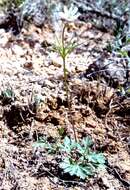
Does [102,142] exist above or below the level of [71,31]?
below

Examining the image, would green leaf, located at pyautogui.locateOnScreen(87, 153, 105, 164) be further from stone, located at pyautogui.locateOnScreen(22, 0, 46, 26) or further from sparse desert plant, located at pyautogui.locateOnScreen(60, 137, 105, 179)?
stone, located at pyautogui.locateOnScreen(22, 0, 46, 26)

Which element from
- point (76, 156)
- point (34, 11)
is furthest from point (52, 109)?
point (34, 11)

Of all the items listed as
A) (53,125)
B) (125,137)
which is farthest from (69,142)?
(125,137)

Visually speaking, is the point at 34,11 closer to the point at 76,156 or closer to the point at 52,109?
the point at 52,109

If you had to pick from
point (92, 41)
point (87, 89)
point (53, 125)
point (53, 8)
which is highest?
point (53, 8)

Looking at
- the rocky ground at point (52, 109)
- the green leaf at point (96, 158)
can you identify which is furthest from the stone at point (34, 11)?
the green leaf at point (96, 158)

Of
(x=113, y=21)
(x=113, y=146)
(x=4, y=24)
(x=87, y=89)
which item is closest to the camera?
(x=113, y=146)

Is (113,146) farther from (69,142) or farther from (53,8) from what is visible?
(53,8)

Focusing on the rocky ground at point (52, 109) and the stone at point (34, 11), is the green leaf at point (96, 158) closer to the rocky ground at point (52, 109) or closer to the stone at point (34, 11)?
the rocky ground at point (52, 109)
